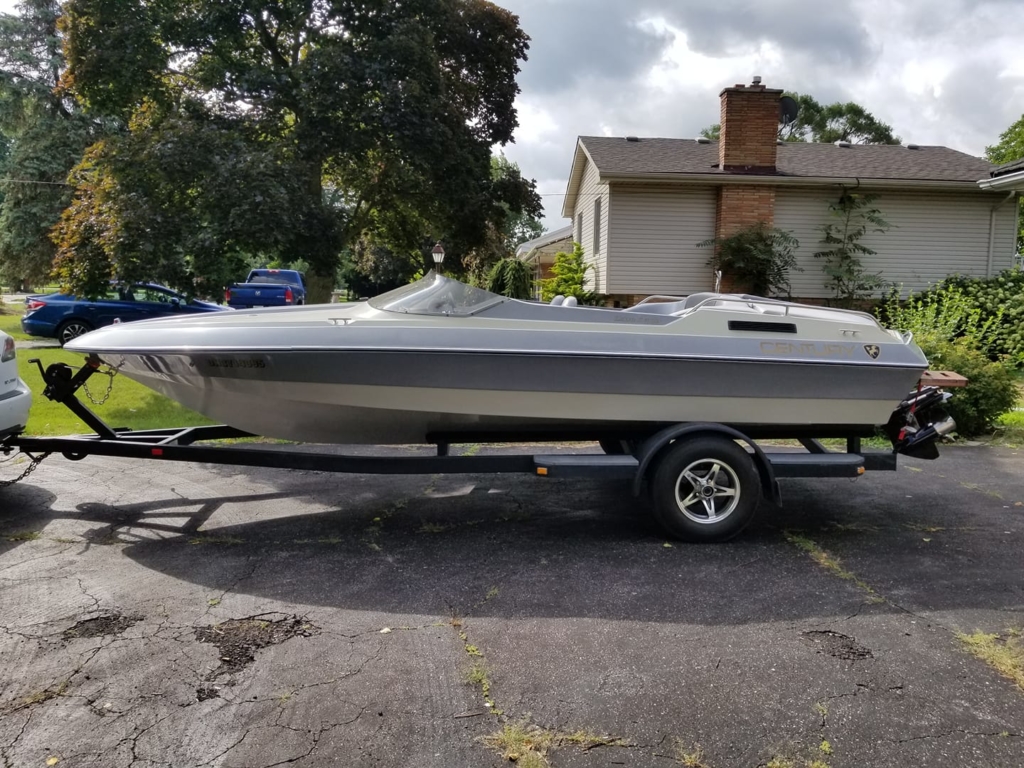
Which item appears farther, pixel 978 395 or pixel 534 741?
pixel 978 395

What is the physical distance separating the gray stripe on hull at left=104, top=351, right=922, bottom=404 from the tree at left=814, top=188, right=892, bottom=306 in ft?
36.9

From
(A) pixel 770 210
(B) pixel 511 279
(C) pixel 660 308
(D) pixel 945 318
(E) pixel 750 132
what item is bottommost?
(D) pixel 945 318

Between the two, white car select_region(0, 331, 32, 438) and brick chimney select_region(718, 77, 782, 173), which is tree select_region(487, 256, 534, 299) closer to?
brick chimney select_region(718, 77, 782, 173)

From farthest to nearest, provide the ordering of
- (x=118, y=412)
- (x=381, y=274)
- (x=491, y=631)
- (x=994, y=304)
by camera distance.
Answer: (x=381, y=274), (x=994, y=304), (x=118, y=412), (x=491, y=631)

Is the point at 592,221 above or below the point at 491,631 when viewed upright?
above

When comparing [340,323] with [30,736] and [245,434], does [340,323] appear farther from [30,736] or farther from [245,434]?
[30,736]

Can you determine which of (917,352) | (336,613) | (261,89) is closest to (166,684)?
(336,613)

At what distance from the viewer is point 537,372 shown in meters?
4.67

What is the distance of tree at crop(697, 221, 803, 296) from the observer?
14.5 meters

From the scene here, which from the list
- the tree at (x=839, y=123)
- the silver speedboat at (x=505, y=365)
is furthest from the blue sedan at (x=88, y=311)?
the tree at (x=839, y=123)

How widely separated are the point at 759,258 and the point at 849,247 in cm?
225

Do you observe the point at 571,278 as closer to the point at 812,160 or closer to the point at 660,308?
the point at 812,160

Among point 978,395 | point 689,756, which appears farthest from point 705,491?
point 978,395

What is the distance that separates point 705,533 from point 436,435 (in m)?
1.80
